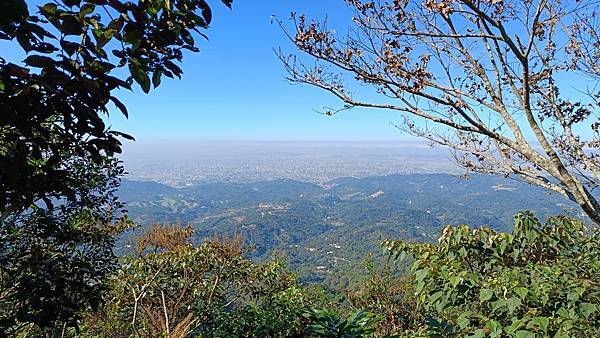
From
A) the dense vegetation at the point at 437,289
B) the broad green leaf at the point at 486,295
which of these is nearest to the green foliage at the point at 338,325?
the dense vegetation at the point at 437,289

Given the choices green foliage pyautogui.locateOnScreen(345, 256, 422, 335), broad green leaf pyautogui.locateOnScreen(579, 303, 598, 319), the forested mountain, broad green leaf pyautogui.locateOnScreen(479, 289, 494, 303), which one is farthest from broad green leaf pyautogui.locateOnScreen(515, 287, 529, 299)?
the forested mountain

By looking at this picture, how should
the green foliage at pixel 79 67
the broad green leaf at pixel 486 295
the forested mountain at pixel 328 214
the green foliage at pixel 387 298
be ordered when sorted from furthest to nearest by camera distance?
the forested mountain at pixel 328 214 → the green foliage at pixel 387 298 → the broad green leaf at pixel 486 295 → the green foliage at pixel 79 67

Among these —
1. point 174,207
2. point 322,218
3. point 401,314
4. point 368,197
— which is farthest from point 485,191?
point 401,314

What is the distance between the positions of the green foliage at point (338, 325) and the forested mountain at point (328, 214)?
58.6 m

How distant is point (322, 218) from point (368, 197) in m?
53.9

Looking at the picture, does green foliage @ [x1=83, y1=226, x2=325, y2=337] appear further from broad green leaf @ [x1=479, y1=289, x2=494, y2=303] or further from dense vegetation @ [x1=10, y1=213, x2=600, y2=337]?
broad green leaf @ [x1=479, y1=289, x2=494, y2=303]

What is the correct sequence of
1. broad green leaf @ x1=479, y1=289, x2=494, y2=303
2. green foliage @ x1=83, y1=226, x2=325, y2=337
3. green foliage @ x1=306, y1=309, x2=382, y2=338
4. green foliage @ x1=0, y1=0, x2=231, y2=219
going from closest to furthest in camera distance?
green foliage @ x1=0, y1=0, x2=231, y2=219, green foliage @ x1=306, y1=309, x2=382, y2=338, broad green leaf @ x1=479, y1=289, x2=494, y2=303, green foliage @ x1=83, y1=226, x2=325, y2=337

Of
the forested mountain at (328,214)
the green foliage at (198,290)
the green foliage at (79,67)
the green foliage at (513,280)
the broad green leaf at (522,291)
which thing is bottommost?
the forested mountain at (328,214)

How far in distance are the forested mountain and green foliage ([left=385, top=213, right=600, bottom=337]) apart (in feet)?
190

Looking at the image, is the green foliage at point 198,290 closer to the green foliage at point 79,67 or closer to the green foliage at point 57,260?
the green foliage at point 57,260

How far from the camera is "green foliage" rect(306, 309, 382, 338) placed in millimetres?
1778

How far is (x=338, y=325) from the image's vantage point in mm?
1841

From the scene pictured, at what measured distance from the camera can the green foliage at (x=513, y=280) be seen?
1.79 m

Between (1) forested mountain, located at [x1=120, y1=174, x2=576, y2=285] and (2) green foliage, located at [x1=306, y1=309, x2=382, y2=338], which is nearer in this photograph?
(2) green foliage, located at [x1=306, y1=309, x2=382, y2=338]
